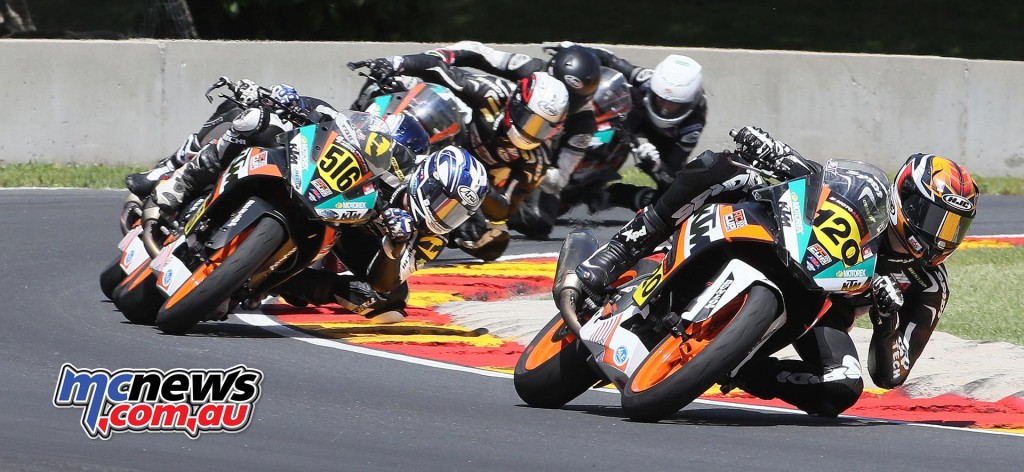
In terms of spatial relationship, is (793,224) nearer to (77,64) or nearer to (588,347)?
(588,347)

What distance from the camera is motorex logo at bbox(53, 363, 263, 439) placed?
234 inches

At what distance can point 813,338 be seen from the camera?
6.75 m

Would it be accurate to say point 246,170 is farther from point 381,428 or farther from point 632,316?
point 632,316

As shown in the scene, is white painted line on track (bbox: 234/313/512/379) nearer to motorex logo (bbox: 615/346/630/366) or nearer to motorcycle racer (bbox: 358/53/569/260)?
motorex logo (bbox: 615/346/630/366)

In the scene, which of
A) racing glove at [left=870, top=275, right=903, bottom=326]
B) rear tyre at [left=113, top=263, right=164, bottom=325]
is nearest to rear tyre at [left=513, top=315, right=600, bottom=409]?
racing glove at [left=870, top=275, right=903, bottom=326]

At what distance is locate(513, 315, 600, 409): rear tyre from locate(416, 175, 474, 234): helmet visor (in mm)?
1532

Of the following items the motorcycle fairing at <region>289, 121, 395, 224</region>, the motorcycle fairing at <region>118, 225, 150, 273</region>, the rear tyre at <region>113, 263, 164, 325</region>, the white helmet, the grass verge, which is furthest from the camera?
the grass verge

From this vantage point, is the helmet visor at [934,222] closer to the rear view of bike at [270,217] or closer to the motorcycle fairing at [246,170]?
the rear view of bike at [270,217]

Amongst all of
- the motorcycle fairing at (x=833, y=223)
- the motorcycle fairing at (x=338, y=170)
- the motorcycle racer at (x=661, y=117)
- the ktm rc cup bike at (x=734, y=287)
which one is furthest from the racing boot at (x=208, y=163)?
the motorcycle racer at (x=661, y=117)

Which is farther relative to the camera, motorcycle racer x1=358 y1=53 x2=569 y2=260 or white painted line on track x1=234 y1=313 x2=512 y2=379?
motorcycle racer x1=358 y1=53 x2=569 y2=260

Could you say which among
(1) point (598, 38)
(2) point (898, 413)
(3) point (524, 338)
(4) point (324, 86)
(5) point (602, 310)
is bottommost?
(1) point (598, 38)

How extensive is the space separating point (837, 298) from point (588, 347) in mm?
1040

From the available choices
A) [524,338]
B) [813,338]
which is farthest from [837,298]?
[524,338]

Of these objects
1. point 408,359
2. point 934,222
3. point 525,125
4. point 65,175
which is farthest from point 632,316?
point 65,175
